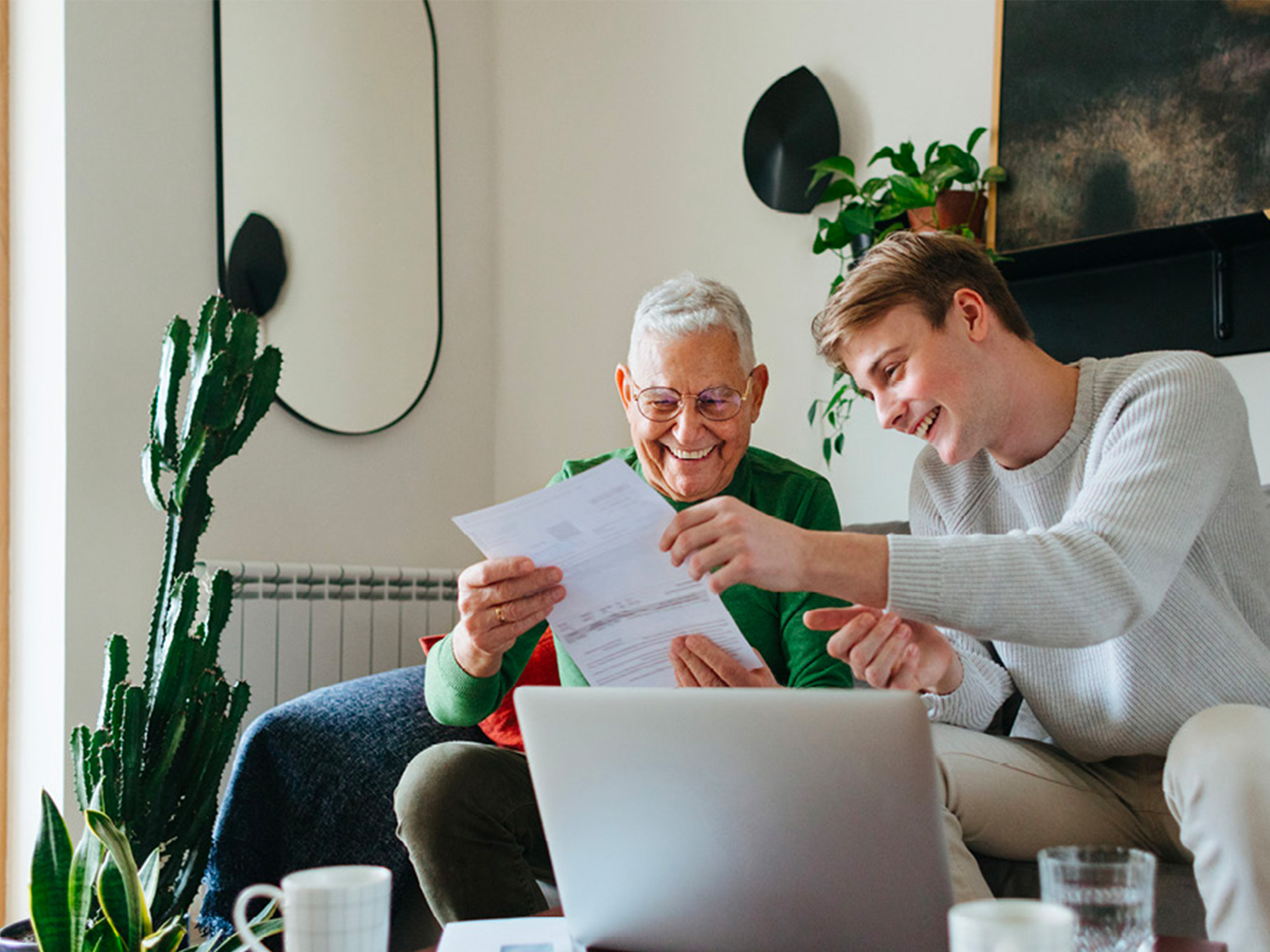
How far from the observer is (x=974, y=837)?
1.50 meters

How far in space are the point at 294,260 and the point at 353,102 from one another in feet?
1.53

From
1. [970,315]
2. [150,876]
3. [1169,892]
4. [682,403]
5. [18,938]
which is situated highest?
[970,315]

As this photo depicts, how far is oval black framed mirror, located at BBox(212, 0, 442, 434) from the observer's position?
8.70 feet

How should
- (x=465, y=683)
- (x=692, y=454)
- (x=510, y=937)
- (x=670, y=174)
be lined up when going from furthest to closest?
(x=670, y=174)
(x=692, y=454)
(x=465, y=683)
(x=510, y=937)

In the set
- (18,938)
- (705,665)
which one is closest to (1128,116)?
(705,665)

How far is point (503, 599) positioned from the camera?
129 cm

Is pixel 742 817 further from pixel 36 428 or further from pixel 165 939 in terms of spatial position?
pixel 36 428

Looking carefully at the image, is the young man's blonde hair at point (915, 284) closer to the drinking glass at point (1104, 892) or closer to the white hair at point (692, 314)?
the white hair at point (692, 314)

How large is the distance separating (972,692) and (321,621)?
154 cm

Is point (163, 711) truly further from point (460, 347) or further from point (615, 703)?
point (460, 347)

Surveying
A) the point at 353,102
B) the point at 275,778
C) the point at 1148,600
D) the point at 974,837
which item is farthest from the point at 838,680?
the point at 353,102

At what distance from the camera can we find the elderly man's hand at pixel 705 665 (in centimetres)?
128

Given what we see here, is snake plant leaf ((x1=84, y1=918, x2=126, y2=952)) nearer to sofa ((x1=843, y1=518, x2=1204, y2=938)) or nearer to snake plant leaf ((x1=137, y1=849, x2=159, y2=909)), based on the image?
snake plant leaf ((x1=137, y1=849, x2=159, y2=909))

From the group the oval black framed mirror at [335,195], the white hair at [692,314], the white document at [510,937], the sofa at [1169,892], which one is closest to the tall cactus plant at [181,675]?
the oval black framed mirror at [335,195]
